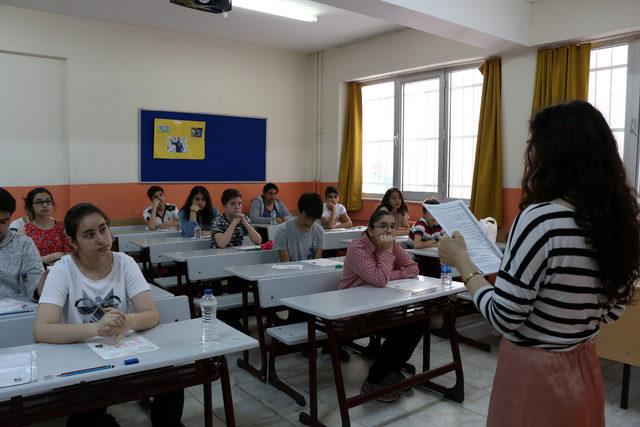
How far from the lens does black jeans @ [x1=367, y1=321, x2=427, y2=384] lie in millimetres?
3182

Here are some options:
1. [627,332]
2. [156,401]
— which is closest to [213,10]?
[156,401]

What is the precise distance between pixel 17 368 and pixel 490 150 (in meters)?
5.18

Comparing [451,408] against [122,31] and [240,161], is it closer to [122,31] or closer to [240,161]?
[240,161]

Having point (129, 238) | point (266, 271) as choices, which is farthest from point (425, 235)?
point (129, 238)

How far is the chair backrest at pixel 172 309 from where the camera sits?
103 inches

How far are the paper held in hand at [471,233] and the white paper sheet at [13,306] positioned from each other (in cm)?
208

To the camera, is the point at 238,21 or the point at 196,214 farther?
the point at 238,21

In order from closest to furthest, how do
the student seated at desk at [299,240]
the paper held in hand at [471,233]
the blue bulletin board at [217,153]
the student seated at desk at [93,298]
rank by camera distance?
1. the paper held in hand at [471,233]
2. the student seated at desk at [93,298]
3. the student seated at desk at [299,240]
4. the blue bulletin board at [217,153]

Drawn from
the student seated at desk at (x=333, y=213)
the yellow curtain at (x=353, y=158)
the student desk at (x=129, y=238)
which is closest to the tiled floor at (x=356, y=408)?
the student desk at (x=129, y=238)

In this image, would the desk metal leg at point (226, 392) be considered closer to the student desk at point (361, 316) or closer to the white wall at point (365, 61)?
the student desk at point (361, 316)

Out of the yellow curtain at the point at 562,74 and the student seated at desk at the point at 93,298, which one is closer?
the student seated at desk at the point at 93,298

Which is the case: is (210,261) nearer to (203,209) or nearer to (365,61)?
(203,209)

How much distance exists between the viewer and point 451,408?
10.0 ft

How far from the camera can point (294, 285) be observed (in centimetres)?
331
